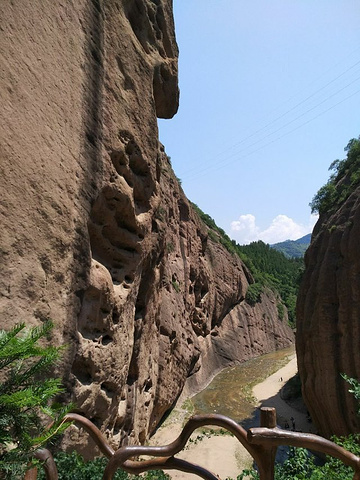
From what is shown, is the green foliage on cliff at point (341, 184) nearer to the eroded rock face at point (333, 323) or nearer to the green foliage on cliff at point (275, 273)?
the eroded rock face at point (333, 323)

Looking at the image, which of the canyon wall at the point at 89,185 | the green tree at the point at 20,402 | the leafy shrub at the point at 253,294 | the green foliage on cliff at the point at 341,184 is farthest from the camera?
the leafy shrub at the point at 253,294

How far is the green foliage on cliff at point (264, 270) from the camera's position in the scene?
119ft

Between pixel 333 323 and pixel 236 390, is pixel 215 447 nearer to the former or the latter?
pixel 333 323

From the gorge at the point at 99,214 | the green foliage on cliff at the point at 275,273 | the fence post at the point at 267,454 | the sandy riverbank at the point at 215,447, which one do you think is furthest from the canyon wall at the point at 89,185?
the green foliage on cliff at the point at 275,273

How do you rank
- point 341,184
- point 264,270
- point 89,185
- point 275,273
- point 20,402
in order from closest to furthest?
point 20,402 → point 89,185 → point 341,184 → point 264,270 → point 275,273

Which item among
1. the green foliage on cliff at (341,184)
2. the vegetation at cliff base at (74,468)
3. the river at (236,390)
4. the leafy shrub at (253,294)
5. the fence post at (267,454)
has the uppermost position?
the green foliage on cliff at (341,184)

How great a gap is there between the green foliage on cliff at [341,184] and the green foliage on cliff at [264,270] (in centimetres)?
1025

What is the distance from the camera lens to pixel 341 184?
16.2 meters

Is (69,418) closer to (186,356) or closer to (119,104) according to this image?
(119,104)

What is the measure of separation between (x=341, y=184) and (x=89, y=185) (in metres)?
14.8

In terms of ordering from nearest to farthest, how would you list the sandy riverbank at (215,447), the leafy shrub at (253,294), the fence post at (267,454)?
the fence post at (267,454)
the sandy riverbank at (215,447)
the leafy shrub at (253,294)

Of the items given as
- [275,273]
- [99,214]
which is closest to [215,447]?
[99,214]

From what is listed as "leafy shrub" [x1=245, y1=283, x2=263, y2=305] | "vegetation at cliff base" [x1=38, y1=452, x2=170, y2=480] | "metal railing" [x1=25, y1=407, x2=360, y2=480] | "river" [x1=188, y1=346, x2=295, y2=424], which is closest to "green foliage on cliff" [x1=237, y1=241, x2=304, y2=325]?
"leafy shrub" [x1=245, y1=283, x2=263, y2=305]

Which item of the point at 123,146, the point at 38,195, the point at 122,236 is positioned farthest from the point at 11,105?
the point at 122,236
